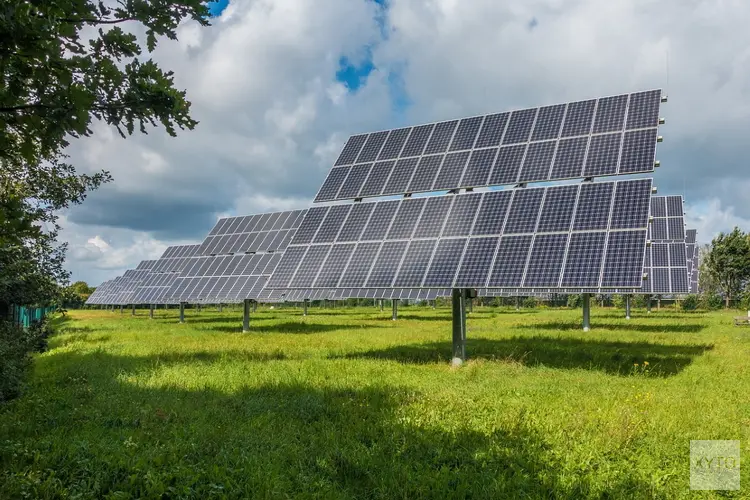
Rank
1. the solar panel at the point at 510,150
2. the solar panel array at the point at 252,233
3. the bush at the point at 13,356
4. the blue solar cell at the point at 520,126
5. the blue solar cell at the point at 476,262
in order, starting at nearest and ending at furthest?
the bush at the point at 13,356 < the blue solar cell at the point at 476,262 < the solar panel at the point at 510,150 < the blue solar cell at the point at 520,126 < the solar panel array at the point at 252,233

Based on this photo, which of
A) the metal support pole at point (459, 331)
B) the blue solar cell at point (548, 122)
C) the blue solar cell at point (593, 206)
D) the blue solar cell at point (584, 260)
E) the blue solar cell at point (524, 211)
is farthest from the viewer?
the blue solar cell at point (548, 122)

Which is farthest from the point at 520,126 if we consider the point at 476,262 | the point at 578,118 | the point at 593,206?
the point at 476,262

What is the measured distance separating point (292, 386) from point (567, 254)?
7429mm

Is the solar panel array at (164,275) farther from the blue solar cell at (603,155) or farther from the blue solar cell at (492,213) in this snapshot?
the blue solar cell at (603,155)

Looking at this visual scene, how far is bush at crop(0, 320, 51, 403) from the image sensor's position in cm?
1128

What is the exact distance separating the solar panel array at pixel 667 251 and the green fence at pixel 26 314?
31530 mm

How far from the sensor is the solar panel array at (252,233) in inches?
1400

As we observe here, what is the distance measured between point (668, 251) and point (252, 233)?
2839 centimetres

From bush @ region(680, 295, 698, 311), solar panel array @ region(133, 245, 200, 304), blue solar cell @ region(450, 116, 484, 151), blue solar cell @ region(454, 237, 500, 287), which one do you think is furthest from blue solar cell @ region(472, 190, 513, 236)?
bush @ region(680, 295, 698, 311)

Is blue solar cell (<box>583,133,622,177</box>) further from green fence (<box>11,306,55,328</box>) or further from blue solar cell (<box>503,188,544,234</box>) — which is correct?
green fence (<box>11,306,55,328</box>)

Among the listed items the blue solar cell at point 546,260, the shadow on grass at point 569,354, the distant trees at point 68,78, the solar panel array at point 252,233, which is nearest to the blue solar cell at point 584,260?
the blue solar cell at point 546,260

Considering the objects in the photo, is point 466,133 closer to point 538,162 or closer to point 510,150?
point 510,150

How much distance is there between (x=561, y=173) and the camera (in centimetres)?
1580

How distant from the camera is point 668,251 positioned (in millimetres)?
37094
